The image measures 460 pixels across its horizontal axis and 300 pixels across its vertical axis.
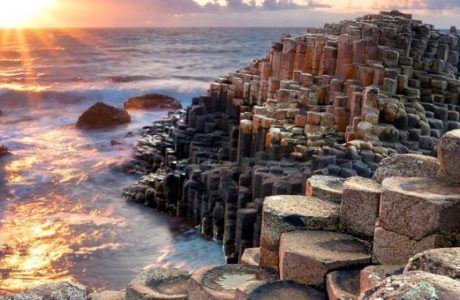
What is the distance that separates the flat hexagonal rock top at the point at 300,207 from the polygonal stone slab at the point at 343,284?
726 millimetres

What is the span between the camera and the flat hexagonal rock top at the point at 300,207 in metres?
5.11

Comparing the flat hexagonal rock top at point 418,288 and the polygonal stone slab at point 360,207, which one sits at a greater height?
the flat hexagonal rock top at point 418,288

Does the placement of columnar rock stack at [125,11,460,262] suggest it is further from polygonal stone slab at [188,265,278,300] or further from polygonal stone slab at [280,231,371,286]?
polygonal stone slab at [280,231,371,286]

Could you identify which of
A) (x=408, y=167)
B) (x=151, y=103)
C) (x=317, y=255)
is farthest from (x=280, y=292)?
(x=151, y=103)

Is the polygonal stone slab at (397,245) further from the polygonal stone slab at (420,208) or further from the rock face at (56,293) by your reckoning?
the rock face at (56,293)

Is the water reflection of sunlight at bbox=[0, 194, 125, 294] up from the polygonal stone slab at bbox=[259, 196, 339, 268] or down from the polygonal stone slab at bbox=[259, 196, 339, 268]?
down

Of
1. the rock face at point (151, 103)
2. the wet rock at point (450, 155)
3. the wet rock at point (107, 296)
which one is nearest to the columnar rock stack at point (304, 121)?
the wet rock at point (107, 296)

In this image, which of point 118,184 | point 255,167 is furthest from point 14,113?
point 255,167

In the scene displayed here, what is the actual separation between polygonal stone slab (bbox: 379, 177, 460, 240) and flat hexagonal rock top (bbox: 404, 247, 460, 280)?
2.19 ft

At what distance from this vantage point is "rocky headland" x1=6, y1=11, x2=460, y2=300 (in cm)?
432

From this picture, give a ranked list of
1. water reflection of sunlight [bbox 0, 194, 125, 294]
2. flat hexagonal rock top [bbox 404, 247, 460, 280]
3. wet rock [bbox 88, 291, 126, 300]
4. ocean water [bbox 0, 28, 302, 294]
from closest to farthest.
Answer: flat hexagonal rock top [bbox 404, 247, 460, 280] < wet rock [bbox 88, 291, 126, 300] < water reflection of sunlight [bbox 0, 194, 125, 294] < ocean water [bbox 0, 28, 302, 294]

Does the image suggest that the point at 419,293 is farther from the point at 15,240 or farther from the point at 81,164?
the point at 81,164

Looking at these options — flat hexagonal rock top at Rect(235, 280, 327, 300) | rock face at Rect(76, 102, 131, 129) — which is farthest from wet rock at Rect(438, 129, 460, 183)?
rock face at Rect(76, 102, 131, 129)

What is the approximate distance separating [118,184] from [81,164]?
9.03 ft
